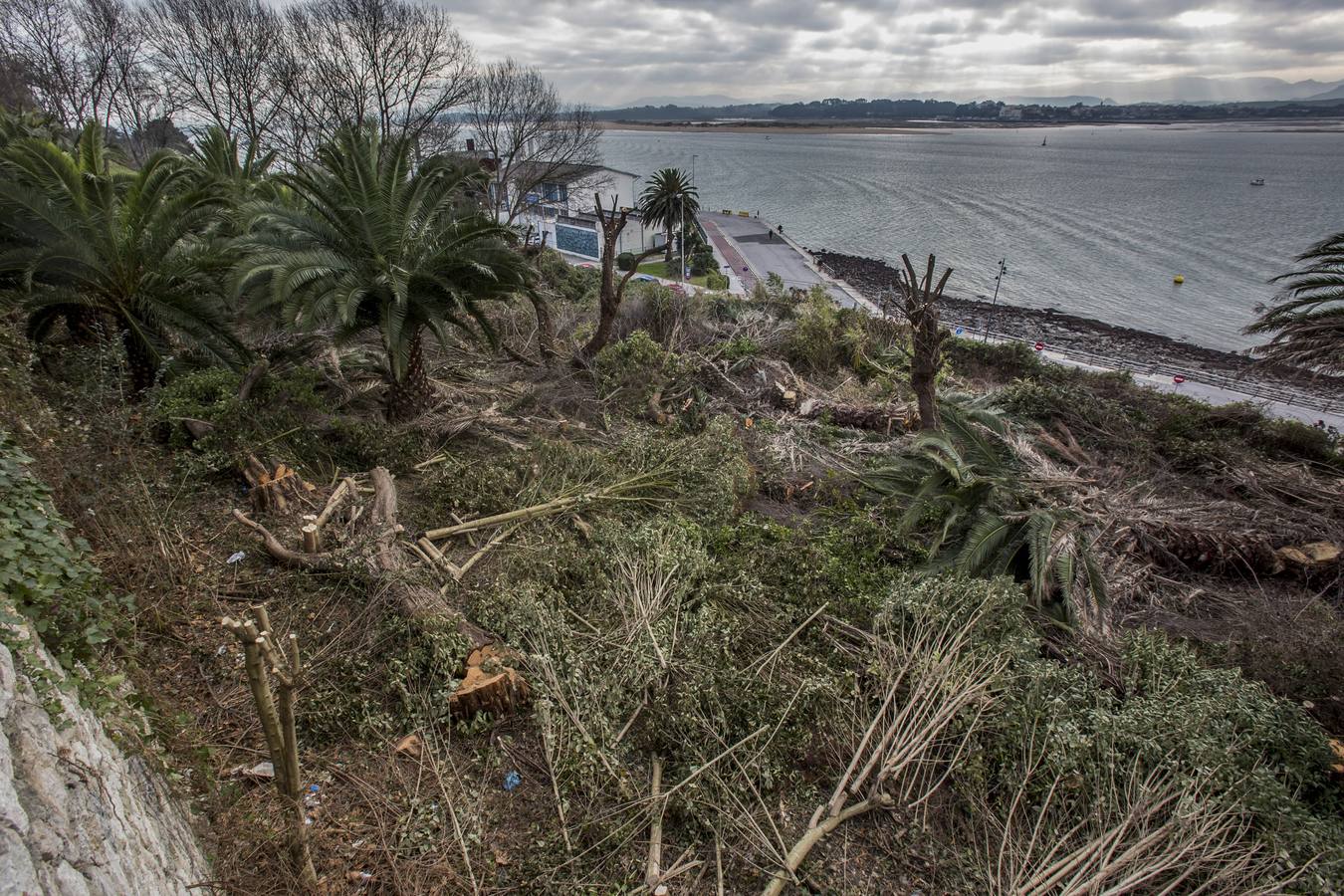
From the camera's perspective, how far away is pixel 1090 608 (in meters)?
6.49

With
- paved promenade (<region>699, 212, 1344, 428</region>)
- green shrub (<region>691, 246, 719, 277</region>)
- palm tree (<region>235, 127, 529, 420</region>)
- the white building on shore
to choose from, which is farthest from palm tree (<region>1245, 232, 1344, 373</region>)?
the white building on shore

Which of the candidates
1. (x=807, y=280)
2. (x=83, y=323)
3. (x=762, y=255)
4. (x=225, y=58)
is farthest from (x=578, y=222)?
(x=83, y=323)

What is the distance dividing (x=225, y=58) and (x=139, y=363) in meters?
20.2

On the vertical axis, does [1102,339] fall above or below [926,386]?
below

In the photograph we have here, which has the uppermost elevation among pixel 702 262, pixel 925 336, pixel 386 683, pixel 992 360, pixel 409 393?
pixel 925 336

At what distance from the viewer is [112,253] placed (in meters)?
7.63

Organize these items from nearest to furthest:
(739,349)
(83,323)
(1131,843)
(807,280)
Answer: (1131,843), (83,323), (739,349), (807,280)

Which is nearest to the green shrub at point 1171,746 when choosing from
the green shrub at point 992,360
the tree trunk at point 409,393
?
the tree trunk at point 409,393

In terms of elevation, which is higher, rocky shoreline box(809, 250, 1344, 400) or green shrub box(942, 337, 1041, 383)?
green shrub box(942, 337, 1041, 383)

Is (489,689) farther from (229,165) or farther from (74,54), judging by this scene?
(74,54)

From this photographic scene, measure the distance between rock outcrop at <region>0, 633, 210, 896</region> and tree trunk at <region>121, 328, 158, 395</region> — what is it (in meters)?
6.84

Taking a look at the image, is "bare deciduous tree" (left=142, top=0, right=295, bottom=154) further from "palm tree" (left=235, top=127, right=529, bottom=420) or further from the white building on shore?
"palm tree" (left=235, top=127, right=529, bottom=420)

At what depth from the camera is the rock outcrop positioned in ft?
5.79

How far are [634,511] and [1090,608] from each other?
15.8ft
